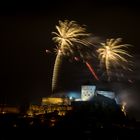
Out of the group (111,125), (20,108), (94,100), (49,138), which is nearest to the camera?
(49,138)

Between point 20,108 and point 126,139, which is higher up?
point 20,108

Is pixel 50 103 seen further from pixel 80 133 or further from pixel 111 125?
pixel 80 133

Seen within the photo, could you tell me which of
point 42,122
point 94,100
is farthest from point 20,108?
point 42,122

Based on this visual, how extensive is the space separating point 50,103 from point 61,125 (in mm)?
42270

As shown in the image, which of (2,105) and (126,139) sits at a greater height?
(2,105)

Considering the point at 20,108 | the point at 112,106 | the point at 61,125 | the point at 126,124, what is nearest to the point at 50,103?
the point at 20,108

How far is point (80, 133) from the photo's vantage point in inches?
3669

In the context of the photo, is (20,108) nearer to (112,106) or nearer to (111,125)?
(112,106)

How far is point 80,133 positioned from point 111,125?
45.5ft

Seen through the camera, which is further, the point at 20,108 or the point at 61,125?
the point at 20,108

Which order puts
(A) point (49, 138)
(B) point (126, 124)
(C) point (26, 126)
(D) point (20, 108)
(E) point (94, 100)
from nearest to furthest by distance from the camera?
(A) point (49, 138) < (C) point (26, 126) < (B) point (126, 124) < (E) point (94, 100) < (D) point (20, 108)

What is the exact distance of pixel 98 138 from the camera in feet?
300

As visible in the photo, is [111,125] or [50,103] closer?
[111,125]

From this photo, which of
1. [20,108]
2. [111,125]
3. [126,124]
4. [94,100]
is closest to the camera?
[111,125]
